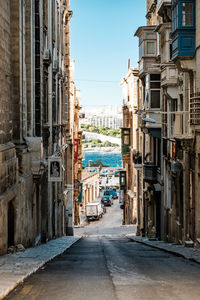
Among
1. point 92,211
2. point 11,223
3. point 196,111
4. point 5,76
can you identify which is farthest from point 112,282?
point 92,211

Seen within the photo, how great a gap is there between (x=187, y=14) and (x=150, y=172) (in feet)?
42.3

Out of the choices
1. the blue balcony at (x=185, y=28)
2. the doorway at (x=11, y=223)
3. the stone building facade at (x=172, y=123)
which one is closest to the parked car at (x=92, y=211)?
the stone building facade at (x=172, y=123)

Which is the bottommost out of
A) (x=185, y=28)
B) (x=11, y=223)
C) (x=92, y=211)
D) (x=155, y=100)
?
(x=92, y=211)

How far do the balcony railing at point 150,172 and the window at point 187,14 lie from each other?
1230cm

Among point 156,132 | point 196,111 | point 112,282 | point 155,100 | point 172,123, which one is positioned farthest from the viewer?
point 155,100

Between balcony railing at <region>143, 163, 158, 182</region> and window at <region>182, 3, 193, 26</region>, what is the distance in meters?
12.3

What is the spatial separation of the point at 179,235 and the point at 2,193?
10304 millimetres

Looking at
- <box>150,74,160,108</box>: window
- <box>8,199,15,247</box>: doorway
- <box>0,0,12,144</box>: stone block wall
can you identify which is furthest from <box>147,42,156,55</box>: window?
<box>8,199,15,247</box>: doorway

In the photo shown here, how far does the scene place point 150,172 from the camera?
28.9m

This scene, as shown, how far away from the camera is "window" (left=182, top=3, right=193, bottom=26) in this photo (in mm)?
17375

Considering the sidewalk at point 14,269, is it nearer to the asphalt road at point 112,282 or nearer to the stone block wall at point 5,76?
the asphalt road at point 112,282

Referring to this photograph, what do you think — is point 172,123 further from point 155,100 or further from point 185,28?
point 185,28

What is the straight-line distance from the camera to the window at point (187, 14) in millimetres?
17375

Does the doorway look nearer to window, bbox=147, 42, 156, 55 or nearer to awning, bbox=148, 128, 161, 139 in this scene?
awning, bbox=148, 128, 161, 139
